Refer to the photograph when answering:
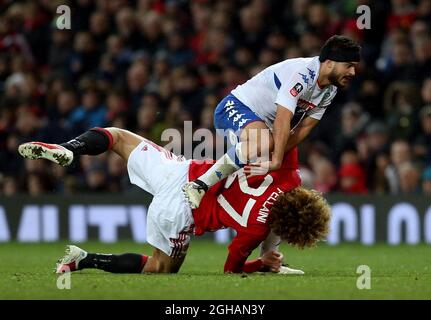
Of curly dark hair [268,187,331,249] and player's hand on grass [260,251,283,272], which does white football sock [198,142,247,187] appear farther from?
player's hand on grass [260,251,283,272]

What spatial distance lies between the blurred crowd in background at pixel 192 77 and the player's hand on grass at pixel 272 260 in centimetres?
492

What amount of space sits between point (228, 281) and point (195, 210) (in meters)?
0.80

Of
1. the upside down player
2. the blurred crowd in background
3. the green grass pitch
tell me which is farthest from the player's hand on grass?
the blurred crowd in background

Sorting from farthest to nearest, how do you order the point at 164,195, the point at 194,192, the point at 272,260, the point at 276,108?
the point at 276,108, the point at 272,260, the point at 164,195, the point at 194,192

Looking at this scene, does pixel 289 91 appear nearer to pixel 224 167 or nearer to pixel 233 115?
pixel 233 115

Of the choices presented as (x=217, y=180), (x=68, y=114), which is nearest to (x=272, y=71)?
(x=217, y=180)

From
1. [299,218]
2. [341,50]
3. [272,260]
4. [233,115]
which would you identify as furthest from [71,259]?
[341,50]

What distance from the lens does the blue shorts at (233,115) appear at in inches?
347

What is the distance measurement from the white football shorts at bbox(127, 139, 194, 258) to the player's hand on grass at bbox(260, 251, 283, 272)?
2.32 feet

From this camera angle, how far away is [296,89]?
8516 millimetres

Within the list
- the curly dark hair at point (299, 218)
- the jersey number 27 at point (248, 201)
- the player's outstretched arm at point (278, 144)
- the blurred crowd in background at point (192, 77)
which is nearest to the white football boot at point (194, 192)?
the jersey number 27 at point (248, 201)

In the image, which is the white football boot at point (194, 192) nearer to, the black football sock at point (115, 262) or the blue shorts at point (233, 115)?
the black football sock at point (115, 262)

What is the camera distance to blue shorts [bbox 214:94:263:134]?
8.82 meters
